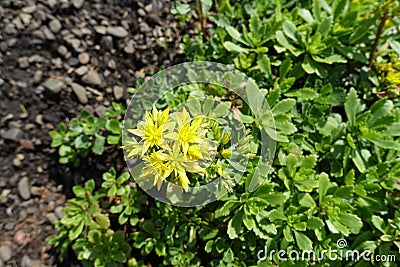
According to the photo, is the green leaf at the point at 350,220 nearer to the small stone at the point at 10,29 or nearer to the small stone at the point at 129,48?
the small stone at the point at 129,48

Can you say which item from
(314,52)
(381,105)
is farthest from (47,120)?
(381,105)

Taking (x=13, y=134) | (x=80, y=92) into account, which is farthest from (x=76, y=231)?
(x=80, y=92)

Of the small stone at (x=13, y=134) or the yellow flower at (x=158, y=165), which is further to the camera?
the small stone at (x=13, y=134)

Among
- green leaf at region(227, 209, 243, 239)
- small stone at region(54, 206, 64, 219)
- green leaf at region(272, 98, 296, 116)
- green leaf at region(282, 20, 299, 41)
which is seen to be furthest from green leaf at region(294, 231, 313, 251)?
small stone at region(54, 206, 64, 219)

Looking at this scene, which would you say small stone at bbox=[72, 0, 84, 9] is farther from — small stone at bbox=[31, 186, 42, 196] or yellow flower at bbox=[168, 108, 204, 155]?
yellow flower at bbox=[168, 108, 204, 155]

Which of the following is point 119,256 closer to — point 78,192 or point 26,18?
point 78,192

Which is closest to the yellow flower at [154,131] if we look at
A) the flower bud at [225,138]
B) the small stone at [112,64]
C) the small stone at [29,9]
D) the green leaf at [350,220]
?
the flower bud at [225,138]
